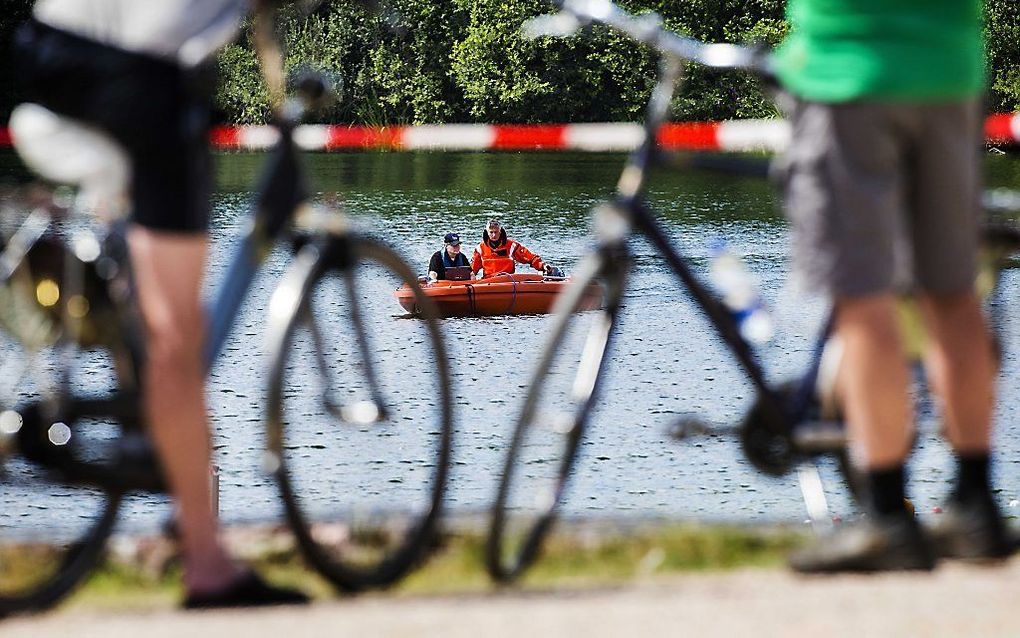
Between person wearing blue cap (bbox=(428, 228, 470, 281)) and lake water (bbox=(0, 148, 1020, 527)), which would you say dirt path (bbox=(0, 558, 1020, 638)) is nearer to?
lake water (bbox=(0, 148, 1020, 527))

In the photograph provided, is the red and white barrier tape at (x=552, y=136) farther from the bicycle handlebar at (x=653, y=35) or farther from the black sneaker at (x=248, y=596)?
the black sneaker at (x=248, y=596)

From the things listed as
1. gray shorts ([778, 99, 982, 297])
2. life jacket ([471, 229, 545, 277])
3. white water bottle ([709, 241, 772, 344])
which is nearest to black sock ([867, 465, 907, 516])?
gray shorts ([778, 99, 982, 297])

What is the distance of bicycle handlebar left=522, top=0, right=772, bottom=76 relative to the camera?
13.8ft

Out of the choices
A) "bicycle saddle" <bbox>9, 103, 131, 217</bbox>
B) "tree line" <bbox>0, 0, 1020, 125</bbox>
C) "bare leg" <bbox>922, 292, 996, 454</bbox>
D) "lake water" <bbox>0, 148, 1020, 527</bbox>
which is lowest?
"lake water" <bbox>0, 148, 1020, 527</bbox>

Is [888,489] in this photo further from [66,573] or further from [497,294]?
[497,294]

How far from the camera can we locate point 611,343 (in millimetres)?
4328

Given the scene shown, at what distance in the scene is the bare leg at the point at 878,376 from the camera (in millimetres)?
3785

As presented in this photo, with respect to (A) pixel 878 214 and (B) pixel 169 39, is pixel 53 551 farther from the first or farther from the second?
(A) pixel 878 214

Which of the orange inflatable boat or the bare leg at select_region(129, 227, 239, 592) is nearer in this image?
the bare leg at select_region(129, 227, 239, 592)

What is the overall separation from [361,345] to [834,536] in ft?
3.68

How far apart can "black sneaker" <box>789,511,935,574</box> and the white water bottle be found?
84cm

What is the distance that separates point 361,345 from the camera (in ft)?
14.4

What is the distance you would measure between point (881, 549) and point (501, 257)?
2720 centimetres

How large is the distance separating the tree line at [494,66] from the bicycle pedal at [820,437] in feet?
267
